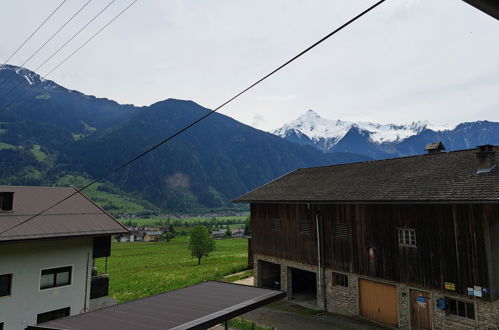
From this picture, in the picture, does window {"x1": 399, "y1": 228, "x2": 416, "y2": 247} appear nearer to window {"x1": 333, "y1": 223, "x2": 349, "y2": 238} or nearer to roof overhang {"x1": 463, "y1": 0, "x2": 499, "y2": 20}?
window {"x1": 333, "y1": 223, "x2": 349, "y2": 238}


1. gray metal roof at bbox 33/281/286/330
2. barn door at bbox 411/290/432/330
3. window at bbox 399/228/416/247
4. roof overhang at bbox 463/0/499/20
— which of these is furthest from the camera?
window at bbox 399/228/416/247

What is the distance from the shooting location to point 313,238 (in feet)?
78.4

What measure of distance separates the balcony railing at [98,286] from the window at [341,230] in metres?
16.1

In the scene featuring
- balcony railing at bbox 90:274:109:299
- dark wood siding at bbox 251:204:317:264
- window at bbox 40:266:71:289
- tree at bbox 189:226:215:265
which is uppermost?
dark wood siding at bbox 251:204:317:264

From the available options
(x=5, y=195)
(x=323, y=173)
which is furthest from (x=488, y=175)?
(x=5, y=195)

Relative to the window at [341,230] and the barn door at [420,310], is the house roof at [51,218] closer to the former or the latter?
the window at [341,230]

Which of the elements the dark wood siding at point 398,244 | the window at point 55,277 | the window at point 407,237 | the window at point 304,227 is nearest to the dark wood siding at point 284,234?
the dark wood siding at point 398,244

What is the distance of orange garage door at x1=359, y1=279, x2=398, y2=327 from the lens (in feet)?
62.8

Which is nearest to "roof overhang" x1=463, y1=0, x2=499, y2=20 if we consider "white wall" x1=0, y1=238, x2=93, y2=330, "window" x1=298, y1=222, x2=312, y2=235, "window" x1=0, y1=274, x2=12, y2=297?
"white wall" x1=0, y1=238, x2=93, y2=330

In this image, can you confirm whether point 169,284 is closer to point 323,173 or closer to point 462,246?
point 323,173

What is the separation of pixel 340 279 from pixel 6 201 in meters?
21.9

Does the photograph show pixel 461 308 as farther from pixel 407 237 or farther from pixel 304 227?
pixel 304 227

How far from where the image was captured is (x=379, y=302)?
→ 781 inches

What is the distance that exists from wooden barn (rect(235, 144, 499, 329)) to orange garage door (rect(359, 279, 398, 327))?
58 millimetres
